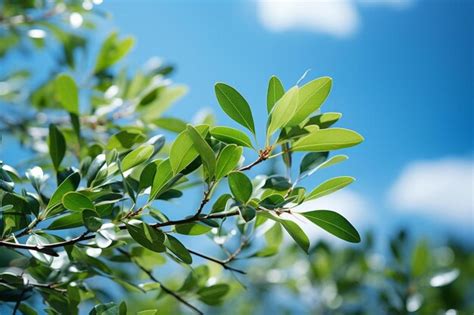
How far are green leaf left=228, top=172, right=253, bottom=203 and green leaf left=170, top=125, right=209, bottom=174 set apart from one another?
60 mm

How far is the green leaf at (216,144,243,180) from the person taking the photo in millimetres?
754

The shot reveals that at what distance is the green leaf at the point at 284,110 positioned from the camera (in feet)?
2.49

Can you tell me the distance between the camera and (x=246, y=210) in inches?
29.0

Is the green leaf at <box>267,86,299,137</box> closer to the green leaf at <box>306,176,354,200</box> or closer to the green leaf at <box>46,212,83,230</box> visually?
the green leaf at <box>306,176,354,200</box>

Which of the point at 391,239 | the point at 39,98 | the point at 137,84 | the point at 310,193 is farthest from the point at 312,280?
the point at 310,193

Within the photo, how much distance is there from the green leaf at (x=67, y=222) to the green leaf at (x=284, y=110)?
30 cm

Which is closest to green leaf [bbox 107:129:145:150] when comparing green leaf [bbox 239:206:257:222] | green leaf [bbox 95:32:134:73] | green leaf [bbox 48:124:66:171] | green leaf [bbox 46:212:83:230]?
green leaf [bbox 48:124:66:171]

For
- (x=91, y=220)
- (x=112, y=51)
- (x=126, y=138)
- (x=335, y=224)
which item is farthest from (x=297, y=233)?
(x=112, y=51)

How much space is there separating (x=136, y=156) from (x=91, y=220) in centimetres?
12

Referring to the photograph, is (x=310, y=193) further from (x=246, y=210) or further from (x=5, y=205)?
(x=5, y=205)

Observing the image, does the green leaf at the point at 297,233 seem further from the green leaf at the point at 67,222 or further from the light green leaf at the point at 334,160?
the green leaf at the point at 67,222

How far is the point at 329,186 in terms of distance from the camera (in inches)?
31.8

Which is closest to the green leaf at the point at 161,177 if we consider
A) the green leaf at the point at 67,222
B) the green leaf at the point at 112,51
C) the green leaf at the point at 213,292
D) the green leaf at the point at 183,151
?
the green leaf at the point at 183,151

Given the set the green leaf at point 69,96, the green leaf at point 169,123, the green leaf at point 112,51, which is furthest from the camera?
the green leaf at point 112,51
